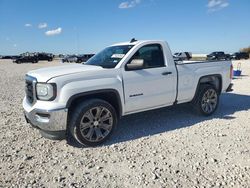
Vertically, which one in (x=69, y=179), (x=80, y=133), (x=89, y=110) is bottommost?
(x=69, y=179)

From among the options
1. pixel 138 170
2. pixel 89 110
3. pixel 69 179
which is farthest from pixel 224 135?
pixel 69 179

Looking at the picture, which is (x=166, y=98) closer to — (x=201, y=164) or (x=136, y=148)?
(x=136, y=148)

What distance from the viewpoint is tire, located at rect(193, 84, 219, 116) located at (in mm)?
6336

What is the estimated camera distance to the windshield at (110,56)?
5097 millimetres

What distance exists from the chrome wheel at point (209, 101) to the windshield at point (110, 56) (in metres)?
2.46

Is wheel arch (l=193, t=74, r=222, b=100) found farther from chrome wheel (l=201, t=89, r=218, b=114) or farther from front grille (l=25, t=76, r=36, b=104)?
front grille (l=25, t=76, r=36, b=104)

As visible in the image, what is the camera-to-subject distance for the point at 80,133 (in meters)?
4.50

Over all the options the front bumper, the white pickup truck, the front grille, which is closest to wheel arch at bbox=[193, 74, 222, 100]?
the white pickup truck

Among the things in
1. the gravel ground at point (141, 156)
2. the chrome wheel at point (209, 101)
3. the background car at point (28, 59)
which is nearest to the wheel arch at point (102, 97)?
the gravel ground at point (141, 156)

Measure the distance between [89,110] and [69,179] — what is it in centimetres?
136

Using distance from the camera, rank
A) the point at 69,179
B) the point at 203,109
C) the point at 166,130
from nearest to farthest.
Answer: the point at 69,179 < the point at 166,130 < the point at 203,109

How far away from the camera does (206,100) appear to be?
6484 mm

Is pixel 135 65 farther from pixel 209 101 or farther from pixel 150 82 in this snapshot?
pixel 209 101

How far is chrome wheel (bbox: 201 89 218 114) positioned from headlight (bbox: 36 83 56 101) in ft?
12.6
